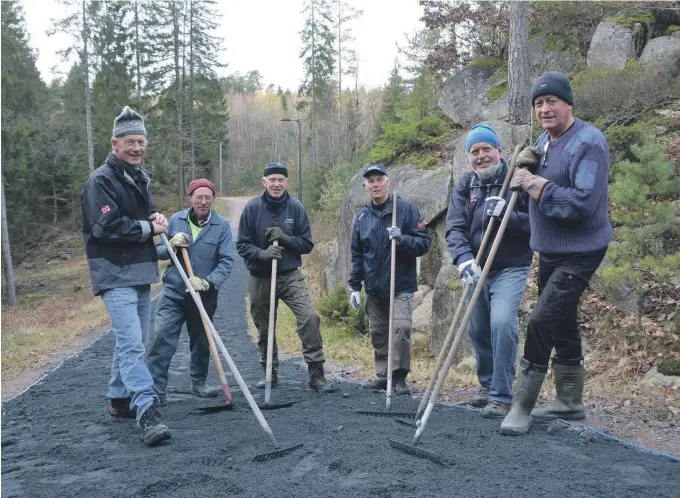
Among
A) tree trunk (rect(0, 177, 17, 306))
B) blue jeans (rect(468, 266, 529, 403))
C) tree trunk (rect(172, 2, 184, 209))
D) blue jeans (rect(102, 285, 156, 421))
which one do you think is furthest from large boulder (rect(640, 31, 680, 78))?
tree trunk (rect(172, 2, 184, 209))

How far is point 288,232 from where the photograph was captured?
567 centimetres

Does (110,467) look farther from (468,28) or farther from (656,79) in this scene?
(468,28)

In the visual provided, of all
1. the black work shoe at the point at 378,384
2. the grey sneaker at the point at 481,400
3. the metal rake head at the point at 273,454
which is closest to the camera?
the metal rake head at the point at 273,454

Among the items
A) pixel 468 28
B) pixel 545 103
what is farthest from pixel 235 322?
pixel 468 28

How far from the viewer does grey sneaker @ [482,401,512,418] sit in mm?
4141

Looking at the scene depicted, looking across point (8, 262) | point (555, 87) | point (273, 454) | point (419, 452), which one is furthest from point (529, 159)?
point (8, 262)

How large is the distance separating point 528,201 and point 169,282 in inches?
131

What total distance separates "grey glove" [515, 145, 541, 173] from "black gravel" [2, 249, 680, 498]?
1.87 metres

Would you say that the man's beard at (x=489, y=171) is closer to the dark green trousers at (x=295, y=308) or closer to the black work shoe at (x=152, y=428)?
the dark green trousers at (x=295, y=308)

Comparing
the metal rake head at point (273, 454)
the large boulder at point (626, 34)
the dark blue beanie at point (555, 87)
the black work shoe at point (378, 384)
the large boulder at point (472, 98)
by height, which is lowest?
the black work shoe at point (378, 384)

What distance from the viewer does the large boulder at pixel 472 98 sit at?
11461mm

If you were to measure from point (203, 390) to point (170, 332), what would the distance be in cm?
75

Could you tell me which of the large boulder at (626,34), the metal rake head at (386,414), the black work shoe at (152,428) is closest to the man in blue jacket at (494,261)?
the metal rake head at (386,414)

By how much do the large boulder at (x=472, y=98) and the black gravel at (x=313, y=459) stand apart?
27.4 feet
